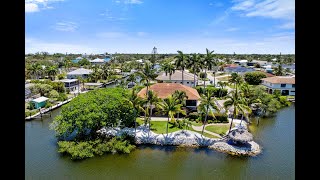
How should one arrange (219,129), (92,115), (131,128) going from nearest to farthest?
(92,115)
(131,128)
(219,129)

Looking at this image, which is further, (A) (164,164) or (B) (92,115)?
(B) (92,115)

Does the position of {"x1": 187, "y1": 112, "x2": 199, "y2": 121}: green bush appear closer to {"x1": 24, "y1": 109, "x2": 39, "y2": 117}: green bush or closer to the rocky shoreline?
the rocky shoreline

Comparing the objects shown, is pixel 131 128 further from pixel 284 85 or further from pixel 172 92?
pixel 284 85

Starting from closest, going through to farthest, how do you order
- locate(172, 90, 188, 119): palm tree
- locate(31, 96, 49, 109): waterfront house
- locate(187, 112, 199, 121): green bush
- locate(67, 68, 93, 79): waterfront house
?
locate(172, 90, 188, 119): palm tree, locate(187, 112, 199, 121): green bush, locate(31, 96, 49, 109): waterfront house, locate(67, 68, 93, 79): waterfront house

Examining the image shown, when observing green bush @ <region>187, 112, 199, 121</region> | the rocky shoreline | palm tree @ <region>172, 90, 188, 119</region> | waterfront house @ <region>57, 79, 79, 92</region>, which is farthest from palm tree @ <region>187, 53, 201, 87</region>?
waterfront house @ <region>57, 79, 79, 92</region>

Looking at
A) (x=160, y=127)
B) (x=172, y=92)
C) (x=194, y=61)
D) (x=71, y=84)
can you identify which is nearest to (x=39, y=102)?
(x=71, y=84)

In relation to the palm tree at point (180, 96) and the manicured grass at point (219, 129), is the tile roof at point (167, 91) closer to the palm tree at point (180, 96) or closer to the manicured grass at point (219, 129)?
the palm tree at point (180, 96)
